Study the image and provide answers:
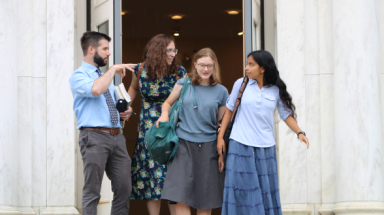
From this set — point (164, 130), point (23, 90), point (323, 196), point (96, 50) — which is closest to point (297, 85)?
point (323, 196)

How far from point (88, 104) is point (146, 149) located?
29.9 inches

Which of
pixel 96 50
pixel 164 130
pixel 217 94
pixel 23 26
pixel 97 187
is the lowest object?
pixel 97 187

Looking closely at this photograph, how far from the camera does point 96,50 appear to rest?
411 centimetres

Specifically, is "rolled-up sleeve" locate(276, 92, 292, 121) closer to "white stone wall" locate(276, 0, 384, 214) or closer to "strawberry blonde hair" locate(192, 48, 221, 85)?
"strawberry blonde hair" locate(192, 48, 221, 85)

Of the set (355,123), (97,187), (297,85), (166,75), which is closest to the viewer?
(97,187)

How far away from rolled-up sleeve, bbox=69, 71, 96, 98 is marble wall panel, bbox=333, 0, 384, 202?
275 cm

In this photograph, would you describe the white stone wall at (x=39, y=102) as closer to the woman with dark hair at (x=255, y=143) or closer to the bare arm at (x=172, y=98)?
the bare arm at (x=172, y=98)

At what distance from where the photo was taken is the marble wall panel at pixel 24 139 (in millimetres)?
5145

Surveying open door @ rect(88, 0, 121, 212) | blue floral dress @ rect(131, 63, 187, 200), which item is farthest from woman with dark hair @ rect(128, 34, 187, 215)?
open door @ rect(88, 0, 121, 212)

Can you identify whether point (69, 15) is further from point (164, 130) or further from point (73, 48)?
point (164, 130)

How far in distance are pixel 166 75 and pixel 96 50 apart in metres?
0.71

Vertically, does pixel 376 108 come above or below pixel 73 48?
below

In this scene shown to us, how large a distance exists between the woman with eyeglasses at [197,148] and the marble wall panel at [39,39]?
6.20ft

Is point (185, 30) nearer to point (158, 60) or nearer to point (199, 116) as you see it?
point (158, 60)
